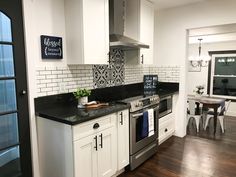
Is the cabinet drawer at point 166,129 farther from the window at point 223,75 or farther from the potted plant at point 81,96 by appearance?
the window at point 223,75

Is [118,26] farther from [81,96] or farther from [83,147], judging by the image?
[83,147]

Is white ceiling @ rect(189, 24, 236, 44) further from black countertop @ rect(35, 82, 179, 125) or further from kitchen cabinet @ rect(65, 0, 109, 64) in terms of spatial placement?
black countertop @ rect(35, 82, 179, 125)

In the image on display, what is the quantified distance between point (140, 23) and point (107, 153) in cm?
212

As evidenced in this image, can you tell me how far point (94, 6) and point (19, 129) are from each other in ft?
5.40

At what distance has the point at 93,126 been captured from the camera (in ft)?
6.74

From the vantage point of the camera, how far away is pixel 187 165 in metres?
2.84

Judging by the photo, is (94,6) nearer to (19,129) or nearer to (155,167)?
(19,129)

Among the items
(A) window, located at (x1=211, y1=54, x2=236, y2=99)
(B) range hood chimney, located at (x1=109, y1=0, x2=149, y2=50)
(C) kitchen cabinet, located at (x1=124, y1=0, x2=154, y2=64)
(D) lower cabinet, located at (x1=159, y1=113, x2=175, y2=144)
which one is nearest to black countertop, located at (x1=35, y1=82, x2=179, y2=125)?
(B) range hood chimney, located at (x1=109, y1=0, x2=149, y2=50)

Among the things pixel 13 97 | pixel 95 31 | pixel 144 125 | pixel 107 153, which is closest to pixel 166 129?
pixel 144 125

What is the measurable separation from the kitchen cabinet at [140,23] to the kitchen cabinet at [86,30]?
85 centimetres

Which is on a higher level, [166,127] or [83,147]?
[83,147]

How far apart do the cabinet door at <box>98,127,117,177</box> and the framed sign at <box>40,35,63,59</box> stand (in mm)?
1079

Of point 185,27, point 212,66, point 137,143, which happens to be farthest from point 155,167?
point 212,66

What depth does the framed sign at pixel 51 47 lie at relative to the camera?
2221 mm
